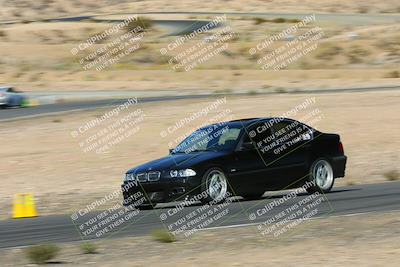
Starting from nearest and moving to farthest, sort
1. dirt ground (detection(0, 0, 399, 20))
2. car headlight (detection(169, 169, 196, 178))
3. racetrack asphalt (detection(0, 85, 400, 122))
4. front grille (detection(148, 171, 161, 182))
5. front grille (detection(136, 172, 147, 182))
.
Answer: car headlight (detection(169, 169, 196, 178)) < front grille (detection(148, 171, 161, 182)) < front grille (detection(136, 172, 147, 182)) < racetrack asphalt (detection(0, 85, 400, 122)) < dirt ground (detection(0, 0, 399, 20))

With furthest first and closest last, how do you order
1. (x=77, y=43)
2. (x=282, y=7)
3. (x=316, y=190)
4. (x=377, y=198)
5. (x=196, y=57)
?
(x=282, y=7) → (x=77, y=43) → (x=196, y=57) → (x=316, y=190) → (x=377, y=198)

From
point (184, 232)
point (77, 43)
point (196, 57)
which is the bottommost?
point (184, 232)

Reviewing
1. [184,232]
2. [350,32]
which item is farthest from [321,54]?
[184,232]

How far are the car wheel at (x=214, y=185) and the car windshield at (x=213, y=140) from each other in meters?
0.63

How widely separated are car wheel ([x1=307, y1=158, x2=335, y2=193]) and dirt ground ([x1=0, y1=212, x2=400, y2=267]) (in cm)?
419

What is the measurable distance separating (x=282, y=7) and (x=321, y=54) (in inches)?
1411

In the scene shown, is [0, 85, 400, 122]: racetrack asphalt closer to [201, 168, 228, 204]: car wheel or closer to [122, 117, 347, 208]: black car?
[122, 117, 347, 208]: black car

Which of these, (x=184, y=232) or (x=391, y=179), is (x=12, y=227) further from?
(x=391, y=179)

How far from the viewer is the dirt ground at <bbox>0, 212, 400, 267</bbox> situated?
10109 millimetres

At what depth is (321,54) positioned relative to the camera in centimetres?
6041

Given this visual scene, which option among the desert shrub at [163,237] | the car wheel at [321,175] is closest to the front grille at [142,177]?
the car wheel at [321,175]

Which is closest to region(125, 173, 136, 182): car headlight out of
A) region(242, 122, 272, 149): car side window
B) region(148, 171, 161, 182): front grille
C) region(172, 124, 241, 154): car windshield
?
region(148, 171, 161, 182): front grille

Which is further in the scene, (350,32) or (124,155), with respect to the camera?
(350,32)

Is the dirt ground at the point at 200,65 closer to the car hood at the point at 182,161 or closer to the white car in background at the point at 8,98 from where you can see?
the white car in background at the point at 8,98
